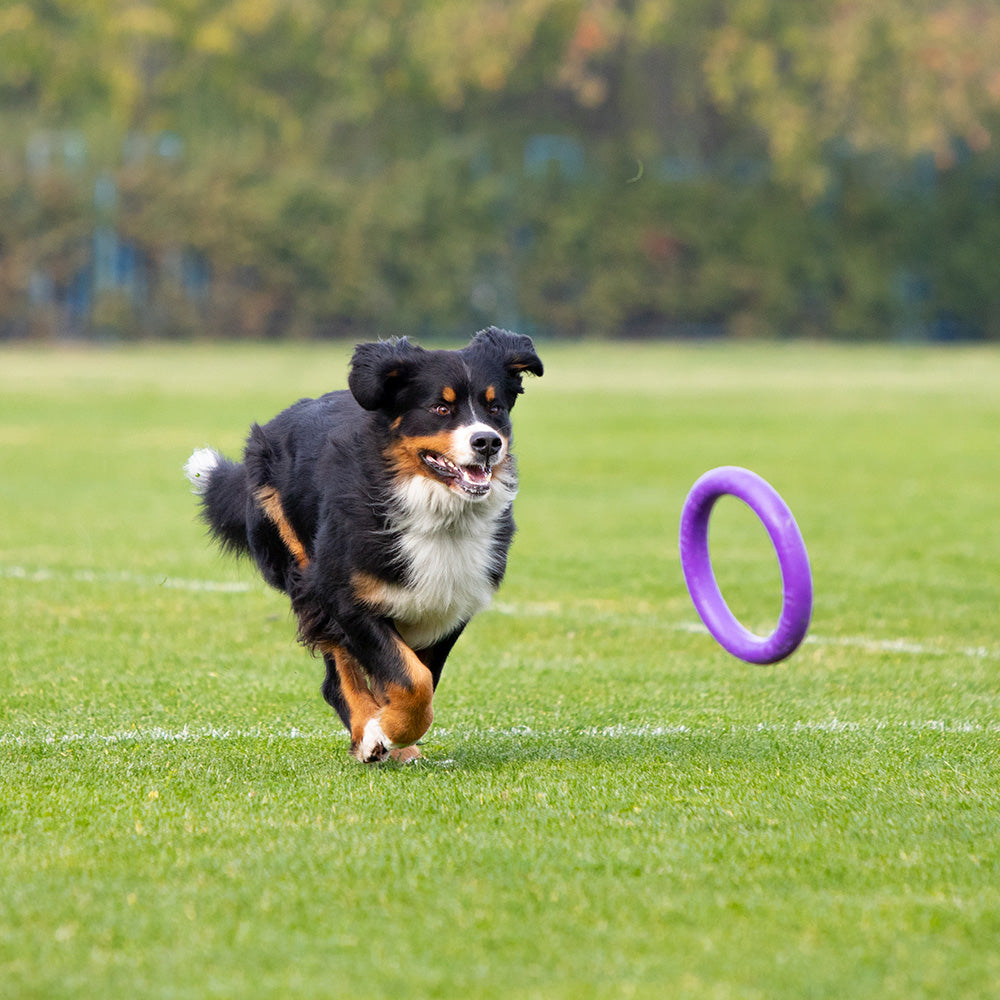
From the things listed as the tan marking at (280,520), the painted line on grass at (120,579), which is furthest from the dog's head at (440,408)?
the painted line on grass at (120,579)

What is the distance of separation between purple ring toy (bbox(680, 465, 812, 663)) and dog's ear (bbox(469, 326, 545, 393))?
33.1 inches

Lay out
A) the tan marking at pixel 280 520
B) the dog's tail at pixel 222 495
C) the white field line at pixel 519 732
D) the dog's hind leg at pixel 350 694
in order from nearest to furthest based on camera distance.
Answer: the dog's hind leg at pixel 350 694 < the white field line at pixel 519 732 < the tan marking at pixel 280 520 < the dog's tail at pixel 222 495

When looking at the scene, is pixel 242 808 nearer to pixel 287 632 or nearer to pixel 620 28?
pixel 287 632

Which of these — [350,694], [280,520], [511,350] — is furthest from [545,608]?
[511,350]

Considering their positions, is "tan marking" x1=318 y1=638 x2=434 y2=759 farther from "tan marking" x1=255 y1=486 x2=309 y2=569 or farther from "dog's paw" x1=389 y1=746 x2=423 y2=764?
"tan marking" x1=255 y1=486 x2=309 y2=569

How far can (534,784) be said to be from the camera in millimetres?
5418

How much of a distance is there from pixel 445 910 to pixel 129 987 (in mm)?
842

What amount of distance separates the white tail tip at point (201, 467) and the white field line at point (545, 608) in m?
2.72

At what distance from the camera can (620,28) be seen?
4644 centimetres

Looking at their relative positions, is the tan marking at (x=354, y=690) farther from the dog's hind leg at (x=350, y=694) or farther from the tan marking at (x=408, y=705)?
the tan marking at (x=408, y=705)

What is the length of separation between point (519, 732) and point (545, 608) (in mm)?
3177

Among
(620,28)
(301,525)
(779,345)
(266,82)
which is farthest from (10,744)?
(266,82)

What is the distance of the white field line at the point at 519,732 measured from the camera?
6.14 metres

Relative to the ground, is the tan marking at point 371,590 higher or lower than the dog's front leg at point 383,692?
higher
